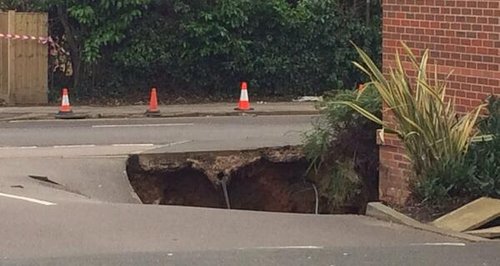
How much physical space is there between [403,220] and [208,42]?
16041mm

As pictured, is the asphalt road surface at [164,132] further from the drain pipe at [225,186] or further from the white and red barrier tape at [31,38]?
the white and red barrier tape at [31,38]

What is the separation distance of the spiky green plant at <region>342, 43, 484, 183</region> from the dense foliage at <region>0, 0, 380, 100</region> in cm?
1507

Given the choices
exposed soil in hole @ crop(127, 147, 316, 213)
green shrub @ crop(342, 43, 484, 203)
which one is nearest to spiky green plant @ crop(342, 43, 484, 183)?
green shrub @ crop(342, 43, 484, 203)

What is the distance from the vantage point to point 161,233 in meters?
9.02

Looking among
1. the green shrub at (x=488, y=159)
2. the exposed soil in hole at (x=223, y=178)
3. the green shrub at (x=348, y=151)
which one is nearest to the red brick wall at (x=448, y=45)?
the green shrub at (x=488, y=159)

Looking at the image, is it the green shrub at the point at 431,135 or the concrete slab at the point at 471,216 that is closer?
the concrete slab at the point at 471,216

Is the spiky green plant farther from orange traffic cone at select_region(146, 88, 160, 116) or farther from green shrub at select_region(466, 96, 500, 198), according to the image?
orange traffic cone at select_region(146, 88, 160, 116)

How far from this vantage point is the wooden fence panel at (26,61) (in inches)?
925

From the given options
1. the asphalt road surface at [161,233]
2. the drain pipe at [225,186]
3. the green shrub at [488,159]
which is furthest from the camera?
the drain pipe at [225,186]

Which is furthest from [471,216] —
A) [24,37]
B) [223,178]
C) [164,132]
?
[24,37]

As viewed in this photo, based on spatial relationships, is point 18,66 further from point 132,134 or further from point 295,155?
point 295,155

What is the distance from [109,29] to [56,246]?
55.7ft

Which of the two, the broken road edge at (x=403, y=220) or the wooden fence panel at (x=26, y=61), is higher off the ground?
the wooden fence panel at (x=26, y=61)

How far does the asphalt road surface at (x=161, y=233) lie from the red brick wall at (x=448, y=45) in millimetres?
1654
